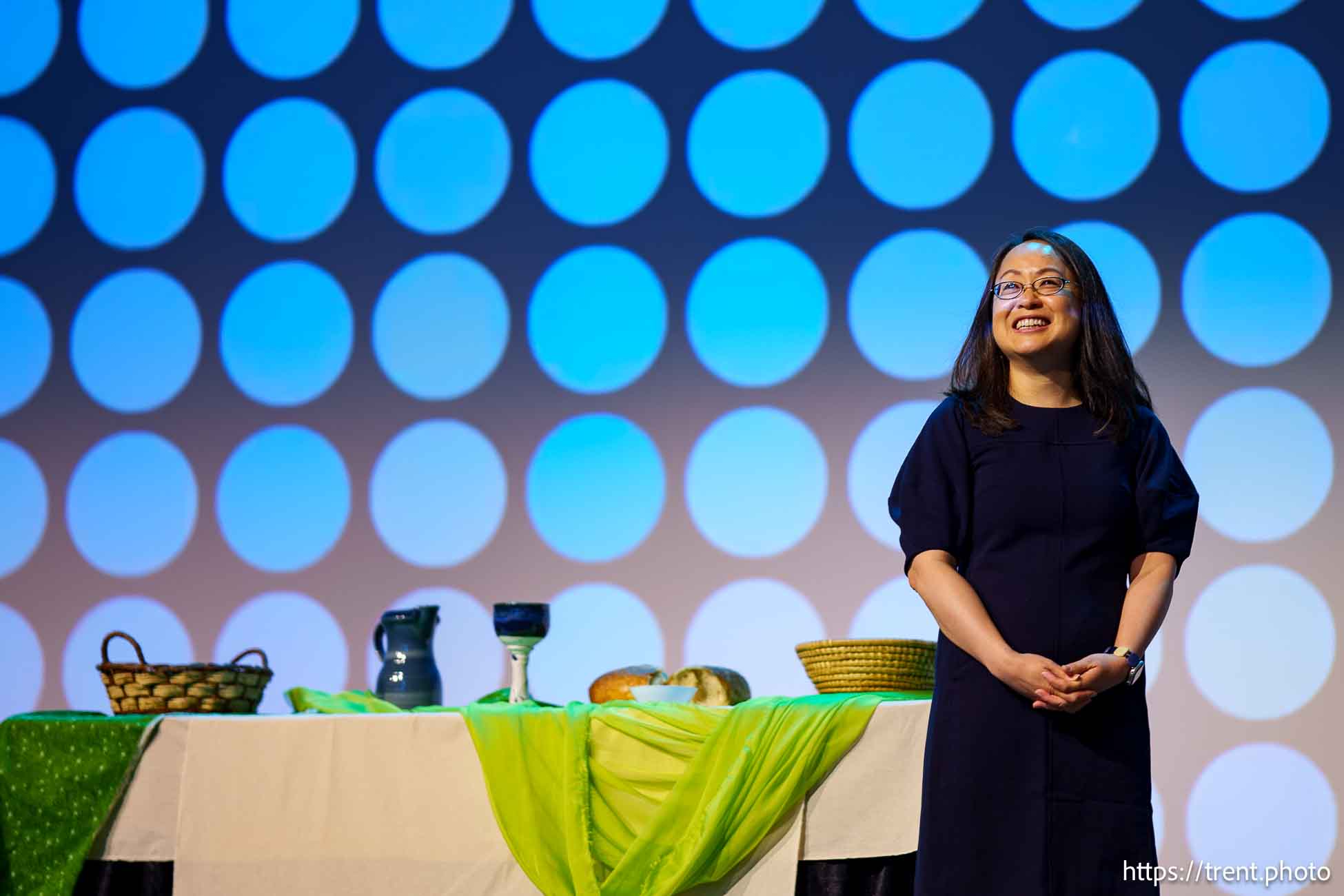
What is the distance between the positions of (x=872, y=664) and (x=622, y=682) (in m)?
0.48

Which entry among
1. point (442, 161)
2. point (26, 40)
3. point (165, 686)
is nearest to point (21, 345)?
point (26, 40)

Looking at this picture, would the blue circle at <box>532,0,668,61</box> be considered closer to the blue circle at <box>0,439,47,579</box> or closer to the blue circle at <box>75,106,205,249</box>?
the blue circle at <box>75,106,205,249</box>

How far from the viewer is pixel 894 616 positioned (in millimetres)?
3639

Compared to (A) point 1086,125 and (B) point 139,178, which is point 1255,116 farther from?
(B) point 139,178

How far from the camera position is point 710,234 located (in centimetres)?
388

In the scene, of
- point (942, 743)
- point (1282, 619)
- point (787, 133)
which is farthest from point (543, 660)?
point (942, 743)

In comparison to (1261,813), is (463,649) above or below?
above

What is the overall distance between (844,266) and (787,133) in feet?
1.34

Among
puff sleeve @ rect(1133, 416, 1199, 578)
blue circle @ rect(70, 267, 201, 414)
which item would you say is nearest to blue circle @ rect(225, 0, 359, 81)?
blue circle @ rect(70, 267, 201, 414)

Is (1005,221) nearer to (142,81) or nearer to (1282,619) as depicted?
(1282,619)

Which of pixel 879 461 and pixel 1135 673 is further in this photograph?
pixel 879 461

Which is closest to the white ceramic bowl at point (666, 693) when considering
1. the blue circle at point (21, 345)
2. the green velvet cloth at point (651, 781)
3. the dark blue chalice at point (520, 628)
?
the green velvet cloth at point (651, 781)

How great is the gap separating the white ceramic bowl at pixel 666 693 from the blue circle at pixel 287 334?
68.4 inches

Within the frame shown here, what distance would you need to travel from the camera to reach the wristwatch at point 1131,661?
5.68 ft
